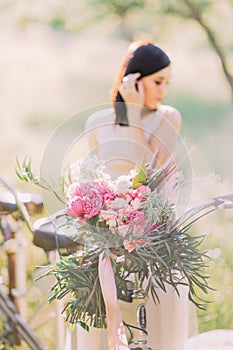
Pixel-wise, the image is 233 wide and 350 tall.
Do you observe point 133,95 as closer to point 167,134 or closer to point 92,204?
point 167,134

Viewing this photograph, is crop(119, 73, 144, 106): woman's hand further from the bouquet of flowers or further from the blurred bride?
the bouquet of flowers

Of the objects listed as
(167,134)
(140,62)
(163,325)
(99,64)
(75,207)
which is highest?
(99,64)

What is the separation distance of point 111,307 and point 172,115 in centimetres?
84

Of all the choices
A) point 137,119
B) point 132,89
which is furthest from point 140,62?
point 137,119

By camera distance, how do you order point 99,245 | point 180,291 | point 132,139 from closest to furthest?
1. point 99,245
2. point 180,291
3. point 132,139

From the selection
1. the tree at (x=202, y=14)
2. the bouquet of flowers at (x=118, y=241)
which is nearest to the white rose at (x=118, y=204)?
the bouquet of flowers at (x=118, y=241)

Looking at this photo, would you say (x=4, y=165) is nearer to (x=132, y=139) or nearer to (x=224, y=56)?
(x=132, y=139)

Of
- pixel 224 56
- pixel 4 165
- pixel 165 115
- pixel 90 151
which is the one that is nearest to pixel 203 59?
pixel 224 56

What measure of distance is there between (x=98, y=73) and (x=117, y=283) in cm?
99

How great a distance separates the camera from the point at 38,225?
10.6 feet

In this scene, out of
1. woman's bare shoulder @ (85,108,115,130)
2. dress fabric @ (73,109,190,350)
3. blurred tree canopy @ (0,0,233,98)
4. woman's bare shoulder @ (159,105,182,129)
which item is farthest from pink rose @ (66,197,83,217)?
blurred tree canopy @ (0,0,233,98)

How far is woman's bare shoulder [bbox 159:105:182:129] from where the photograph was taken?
3080mm

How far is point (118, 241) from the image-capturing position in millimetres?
2596

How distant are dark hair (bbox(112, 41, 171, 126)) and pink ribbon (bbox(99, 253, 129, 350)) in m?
0.69
